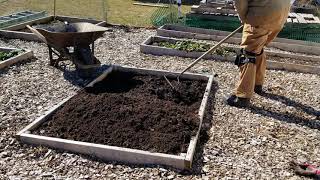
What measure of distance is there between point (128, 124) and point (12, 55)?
4108mm

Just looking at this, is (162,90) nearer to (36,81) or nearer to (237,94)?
(237,94)

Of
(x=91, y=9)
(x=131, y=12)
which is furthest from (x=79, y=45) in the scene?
(x=131, y=12)

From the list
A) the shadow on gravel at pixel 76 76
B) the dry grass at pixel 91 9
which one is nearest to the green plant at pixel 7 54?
the shadow on gravel at pixel 76 76

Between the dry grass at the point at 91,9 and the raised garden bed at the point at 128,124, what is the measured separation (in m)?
6.04

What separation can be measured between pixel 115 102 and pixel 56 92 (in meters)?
1.39

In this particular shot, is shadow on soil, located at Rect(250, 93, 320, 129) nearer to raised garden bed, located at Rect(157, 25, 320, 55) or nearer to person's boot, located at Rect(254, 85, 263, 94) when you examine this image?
person's boot, located at Rect(254, 85, 263, 94)

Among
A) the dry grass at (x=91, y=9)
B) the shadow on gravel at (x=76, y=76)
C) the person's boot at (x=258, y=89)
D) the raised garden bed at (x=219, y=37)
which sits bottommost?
the shadow on gravel at (x=76, y=76)

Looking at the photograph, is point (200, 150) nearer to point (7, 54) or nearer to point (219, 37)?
point (7, 54)

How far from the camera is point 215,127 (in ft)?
18.3

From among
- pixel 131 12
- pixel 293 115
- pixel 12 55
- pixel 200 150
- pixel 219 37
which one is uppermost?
pixel 131 12

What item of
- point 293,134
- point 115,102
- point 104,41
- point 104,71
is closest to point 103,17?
point 104,41

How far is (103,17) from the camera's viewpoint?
38.8ft

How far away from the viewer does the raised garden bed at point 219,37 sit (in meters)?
9.50

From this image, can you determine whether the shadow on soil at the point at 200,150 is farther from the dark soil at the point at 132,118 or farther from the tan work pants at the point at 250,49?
the tan work pants at the point at 250,49
